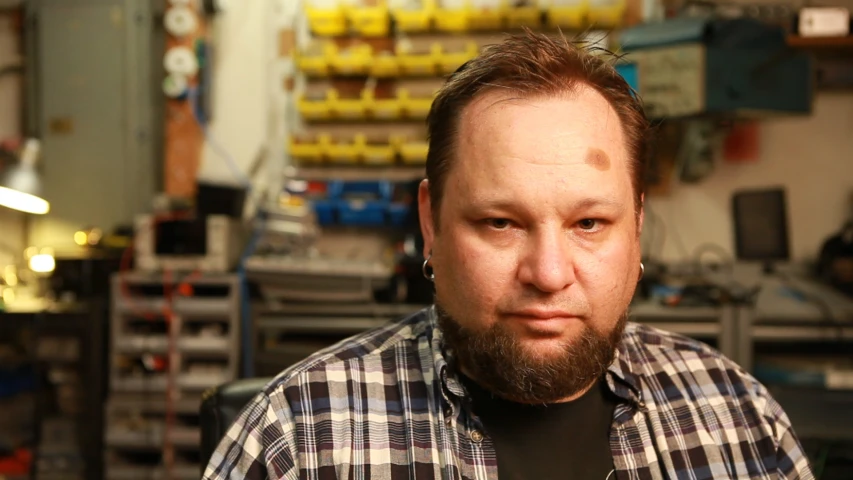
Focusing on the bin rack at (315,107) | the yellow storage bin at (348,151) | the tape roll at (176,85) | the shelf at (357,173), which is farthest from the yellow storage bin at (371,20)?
the tape roll at (176,85)

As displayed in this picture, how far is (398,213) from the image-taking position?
8.87 ft

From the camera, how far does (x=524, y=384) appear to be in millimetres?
815

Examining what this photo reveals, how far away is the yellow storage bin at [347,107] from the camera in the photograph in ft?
8.93

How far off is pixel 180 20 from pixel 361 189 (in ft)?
3.67

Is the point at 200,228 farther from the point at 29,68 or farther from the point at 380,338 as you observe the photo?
the point at 380,338

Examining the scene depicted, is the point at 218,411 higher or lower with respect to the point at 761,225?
lower

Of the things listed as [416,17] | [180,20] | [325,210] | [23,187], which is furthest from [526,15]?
[23,187]

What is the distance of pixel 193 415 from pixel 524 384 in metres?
1.84

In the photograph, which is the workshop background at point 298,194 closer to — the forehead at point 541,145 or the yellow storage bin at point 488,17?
the yellow storage bin at point 488,17

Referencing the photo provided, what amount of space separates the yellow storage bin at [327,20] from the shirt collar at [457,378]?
2103 millimetres

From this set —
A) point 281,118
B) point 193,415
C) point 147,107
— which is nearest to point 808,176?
point 281,118

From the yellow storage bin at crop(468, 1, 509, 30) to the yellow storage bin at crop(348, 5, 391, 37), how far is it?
0.36 metres

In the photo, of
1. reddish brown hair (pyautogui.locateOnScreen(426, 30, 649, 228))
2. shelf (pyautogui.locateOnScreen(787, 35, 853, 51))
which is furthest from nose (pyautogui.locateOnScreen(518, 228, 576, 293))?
shelf (pyautogui.locateOnScreen(787, 35, 853, 51))

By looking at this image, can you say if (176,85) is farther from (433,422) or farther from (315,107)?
(433,422)
